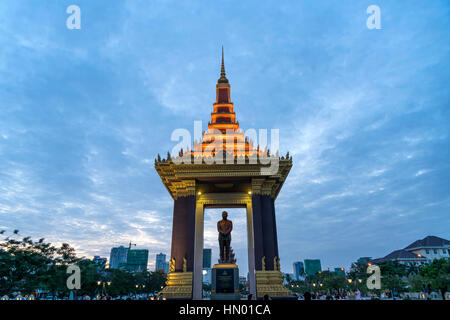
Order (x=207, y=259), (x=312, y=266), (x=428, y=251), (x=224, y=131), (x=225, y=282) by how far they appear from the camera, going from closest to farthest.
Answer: (x=225, y=282), (x=224, y=131), (x=428, y=251), (x=207, y=259), (x=312, y=266)

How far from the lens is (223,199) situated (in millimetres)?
27641

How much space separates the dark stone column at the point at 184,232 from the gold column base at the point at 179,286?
0.44m

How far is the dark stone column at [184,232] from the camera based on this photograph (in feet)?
72.0

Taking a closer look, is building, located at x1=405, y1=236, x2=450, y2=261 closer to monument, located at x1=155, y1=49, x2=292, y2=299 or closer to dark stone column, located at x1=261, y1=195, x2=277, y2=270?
monument, located at x1=155, y1=49, x2=292, y2=299

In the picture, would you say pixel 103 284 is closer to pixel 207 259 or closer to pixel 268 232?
pixel 268 232

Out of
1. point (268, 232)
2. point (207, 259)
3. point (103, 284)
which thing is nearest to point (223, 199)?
point (268, 232)

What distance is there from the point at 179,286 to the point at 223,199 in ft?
29.6

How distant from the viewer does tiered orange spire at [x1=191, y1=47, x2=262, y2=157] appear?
27.0m

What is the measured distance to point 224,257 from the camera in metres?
26.1

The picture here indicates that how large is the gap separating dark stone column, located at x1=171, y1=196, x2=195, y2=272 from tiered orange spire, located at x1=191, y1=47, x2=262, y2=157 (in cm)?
440

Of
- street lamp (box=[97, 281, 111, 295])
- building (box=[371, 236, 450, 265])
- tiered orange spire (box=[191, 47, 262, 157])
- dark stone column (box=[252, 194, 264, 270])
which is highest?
tiered orange spire (box=[191, 47, 262, 157])

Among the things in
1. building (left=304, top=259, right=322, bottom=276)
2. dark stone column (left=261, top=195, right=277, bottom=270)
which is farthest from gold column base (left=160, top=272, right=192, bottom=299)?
building (left=304, top=259, right=322, bottom=276)
